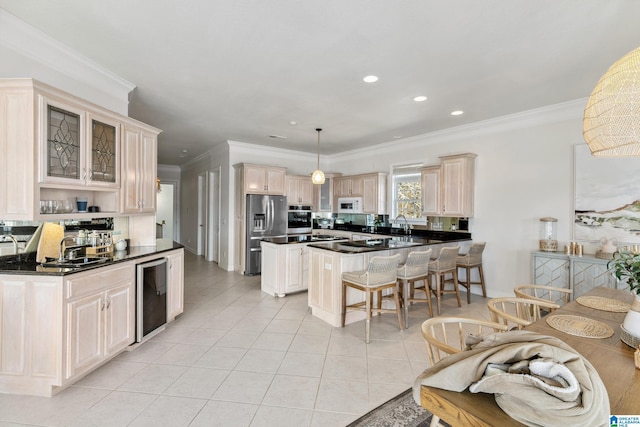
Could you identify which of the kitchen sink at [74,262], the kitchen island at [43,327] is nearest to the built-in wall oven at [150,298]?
the kitchen sink at [74,262]

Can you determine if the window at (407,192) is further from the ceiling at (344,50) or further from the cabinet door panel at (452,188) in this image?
the ceiling at (344,50)

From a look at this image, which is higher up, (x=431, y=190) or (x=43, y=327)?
(x=431, y=190)

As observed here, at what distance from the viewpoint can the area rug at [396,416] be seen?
1.96 meters

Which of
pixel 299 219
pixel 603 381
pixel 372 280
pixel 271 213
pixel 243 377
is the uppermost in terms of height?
pixel 271 213

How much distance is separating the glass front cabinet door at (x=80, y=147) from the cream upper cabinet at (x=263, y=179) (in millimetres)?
3158

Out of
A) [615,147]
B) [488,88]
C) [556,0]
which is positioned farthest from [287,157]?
[615,147]

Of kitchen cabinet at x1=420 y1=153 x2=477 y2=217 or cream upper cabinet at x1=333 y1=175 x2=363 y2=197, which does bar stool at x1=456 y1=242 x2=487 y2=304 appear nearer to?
kitchen cabinet at x1=420 y1=153 x2=477 y2=217

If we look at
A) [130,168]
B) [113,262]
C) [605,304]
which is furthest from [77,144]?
[605,304]

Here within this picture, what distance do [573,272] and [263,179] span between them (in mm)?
5264

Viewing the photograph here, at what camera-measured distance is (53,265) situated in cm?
238

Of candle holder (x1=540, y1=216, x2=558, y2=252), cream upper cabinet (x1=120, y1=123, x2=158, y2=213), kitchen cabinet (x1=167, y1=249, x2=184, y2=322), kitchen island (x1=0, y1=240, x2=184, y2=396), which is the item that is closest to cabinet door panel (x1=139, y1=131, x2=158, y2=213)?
cream upper cabinet (x1=120, y1=123, x2=158, y2=213)

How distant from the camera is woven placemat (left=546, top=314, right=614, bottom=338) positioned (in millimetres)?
1562

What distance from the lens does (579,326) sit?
166 centimetres

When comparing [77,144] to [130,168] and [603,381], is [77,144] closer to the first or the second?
[130,168]
